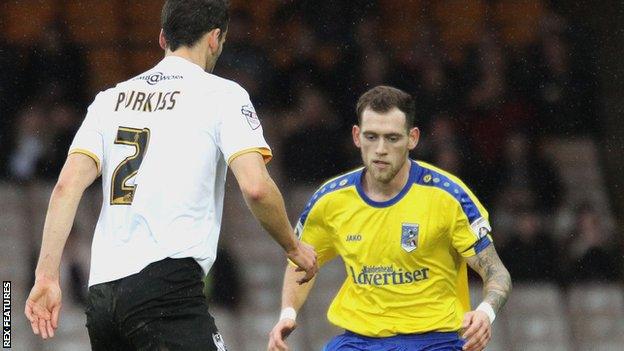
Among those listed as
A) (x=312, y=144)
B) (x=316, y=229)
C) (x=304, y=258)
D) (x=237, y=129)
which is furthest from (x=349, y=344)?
(x=312, y=144)

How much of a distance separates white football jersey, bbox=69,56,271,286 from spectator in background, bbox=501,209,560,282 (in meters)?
7.98

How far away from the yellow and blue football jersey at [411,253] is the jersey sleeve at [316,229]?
10 centimetres

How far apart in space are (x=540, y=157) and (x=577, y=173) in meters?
0.50

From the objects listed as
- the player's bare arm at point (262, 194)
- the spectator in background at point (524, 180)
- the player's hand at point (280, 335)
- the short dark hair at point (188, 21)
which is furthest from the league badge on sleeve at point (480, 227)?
the spectator in background at point (524, 180)

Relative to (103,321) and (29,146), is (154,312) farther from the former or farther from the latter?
(29,146)

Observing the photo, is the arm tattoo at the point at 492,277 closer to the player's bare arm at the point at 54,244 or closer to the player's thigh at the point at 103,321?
the player's thigh at the point at 103,321

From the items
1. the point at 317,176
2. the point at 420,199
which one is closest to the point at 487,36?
the point at 317,176

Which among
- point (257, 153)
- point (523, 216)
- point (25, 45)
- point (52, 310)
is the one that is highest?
point (257, 153)

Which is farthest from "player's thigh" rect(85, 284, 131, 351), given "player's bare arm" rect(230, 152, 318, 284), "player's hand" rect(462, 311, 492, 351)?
"player's hand" rect(462, 311, 492, 351)

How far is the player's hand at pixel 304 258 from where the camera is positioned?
14.5 ft

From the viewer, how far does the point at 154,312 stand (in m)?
4.21

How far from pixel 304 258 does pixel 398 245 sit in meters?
1.24

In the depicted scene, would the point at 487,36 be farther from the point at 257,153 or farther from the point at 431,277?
the point at 257,153

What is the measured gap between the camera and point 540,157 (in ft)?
43.8
